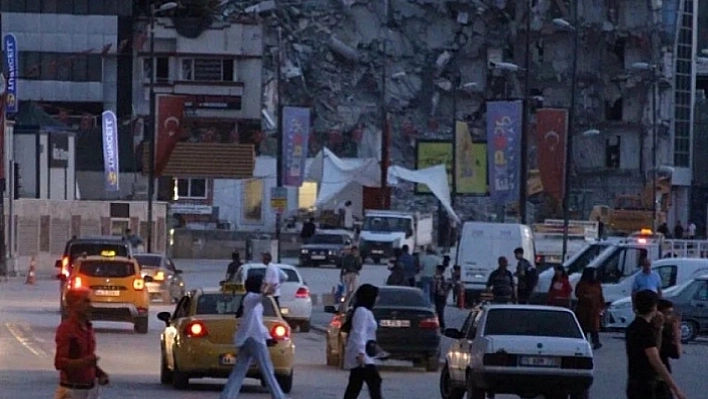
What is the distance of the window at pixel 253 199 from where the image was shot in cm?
9062

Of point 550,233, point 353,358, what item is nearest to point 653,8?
point 550,233

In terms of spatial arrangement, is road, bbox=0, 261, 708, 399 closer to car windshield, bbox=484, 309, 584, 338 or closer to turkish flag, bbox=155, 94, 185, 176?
car windshield, bbox=484, 309, 584, 338

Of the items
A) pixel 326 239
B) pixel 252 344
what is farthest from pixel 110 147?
pixel 252 344

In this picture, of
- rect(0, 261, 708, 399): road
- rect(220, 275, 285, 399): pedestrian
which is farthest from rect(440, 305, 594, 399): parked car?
rect(0, 261, 708, 399): road

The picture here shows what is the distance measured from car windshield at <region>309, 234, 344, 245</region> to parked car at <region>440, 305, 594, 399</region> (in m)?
53.4

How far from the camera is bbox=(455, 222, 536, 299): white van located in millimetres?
47312

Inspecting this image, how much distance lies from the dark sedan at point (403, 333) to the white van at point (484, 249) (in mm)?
18645

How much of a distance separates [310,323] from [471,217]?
5763cm

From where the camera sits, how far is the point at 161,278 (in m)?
45.9

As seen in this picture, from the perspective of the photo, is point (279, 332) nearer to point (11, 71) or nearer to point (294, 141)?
point (294, 141)

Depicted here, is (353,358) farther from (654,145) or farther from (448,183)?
(654,145)

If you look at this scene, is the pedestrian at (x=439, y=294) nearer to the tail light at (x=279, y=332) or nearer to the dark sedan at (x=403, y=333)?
the dark sedan at (x=403, y=333)

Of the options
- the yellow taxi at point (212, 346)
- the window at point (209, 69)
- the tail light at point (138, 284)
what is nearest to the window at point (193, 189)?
the window at point (209, 69)

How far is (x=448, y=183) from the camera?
75250 mm
